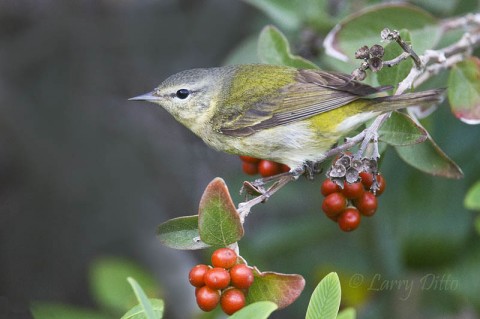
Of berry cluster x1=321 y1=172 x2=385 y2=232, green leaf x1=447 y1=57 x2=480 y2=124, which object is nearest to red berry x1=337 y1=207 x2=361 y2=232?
berry cluster x1=321 y1=172 x2=385 y2=232

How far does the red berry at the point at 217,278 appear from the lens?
2400mm

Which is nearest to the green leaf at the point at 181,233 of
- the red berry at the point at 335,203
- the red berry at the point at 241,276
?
the red berry at the point at 241,276

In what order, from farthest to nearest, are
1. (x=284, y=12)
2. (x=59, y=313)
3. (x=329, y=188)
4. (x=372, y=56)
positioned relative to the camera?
(x=284, y=12) < (x=59, y=313) < (x=329, y=188) < (x=372, y=56)

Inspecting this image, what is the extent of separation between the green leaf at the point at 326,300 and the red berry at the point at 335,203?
2.05 feet

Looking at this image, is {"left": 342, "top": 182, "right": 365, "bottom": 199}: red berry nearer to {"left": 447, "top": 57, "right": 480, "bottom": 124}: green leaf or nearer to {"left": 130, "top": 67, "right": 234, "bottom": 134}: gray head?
{"left": 447, "top": 57, "right": 480, "bottom": 124}: green leaf

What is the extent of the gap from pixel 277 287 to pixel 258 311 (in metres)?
0.47

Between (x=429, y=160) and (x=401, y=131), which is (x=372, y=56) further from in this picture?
(x=429, y=160)

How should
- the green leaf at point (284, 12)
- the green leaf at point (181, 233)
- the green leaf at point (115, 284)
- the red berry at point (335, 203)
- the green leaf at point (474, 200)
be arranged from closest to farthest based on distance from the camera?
1. the green leaf at point (181, 233)
2. the green leaf at point (474, 200)
3. the red berry at point (335, 203)
4. the green leaf at point (115, 284)
5. the green leaf at point (284, 12)

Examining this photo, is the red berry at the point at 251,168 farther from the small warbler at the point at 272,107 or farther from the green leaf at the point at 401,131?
the green leaf at the point at 401,131

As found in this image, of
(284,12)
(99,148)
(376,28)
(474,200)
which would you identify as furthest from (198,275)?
(99,148)

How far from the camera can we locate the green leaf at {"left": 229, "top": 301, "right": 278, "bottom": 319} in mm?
1997

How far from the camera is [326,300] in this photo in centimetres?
220

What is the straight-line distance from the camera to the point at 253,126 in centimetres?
350

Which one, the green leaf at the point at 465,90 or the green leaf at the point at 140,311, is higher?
the green leaf at the point at 465,90
